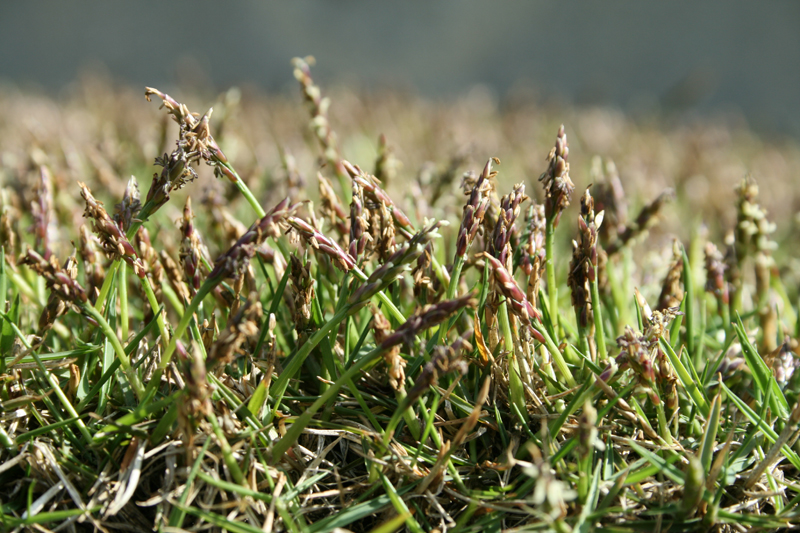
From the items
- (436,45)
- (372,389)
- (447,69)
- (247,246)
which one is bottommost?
(372,389)

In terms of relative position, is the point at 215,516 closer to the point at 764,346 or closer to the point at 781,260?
the point at 764,346

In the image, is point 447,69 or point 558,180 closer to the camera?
point 558,180

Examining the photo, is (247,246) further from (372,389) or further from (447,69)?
(447,69)

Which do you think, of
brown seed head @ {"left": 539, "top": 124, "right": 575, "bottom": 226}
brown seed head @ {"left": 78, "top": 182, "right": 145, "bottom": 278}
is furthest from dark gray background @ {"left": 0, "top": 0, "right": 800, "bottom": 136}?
brown seed head @ {"left": 78, "top": 182, "right": 145, "bottom": 278}

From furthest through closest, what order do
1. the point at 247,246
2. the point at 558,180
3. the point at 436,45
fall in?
the point at 436,45 < the point at 558,180 < the point at 247,246

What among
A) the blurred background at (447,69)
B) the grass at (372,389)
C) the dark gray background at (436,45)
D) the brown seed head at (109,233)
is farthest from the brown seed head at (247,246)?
the dark gray background at (436,45)

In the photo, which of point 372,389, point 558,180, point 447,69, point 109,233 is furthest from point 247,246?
point 447,69

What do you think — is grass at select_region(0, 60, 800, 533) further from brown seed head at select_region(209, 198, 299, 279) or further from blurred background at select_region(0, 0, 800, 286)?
blurred background at select_region(0, 0, 800, 286)

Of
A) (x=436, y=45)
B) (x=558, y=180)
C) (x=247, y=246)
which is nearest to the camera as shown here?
(x=247, y=246)

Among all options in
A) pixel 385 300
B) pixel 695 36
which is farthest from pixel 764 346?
pixel 695 36
